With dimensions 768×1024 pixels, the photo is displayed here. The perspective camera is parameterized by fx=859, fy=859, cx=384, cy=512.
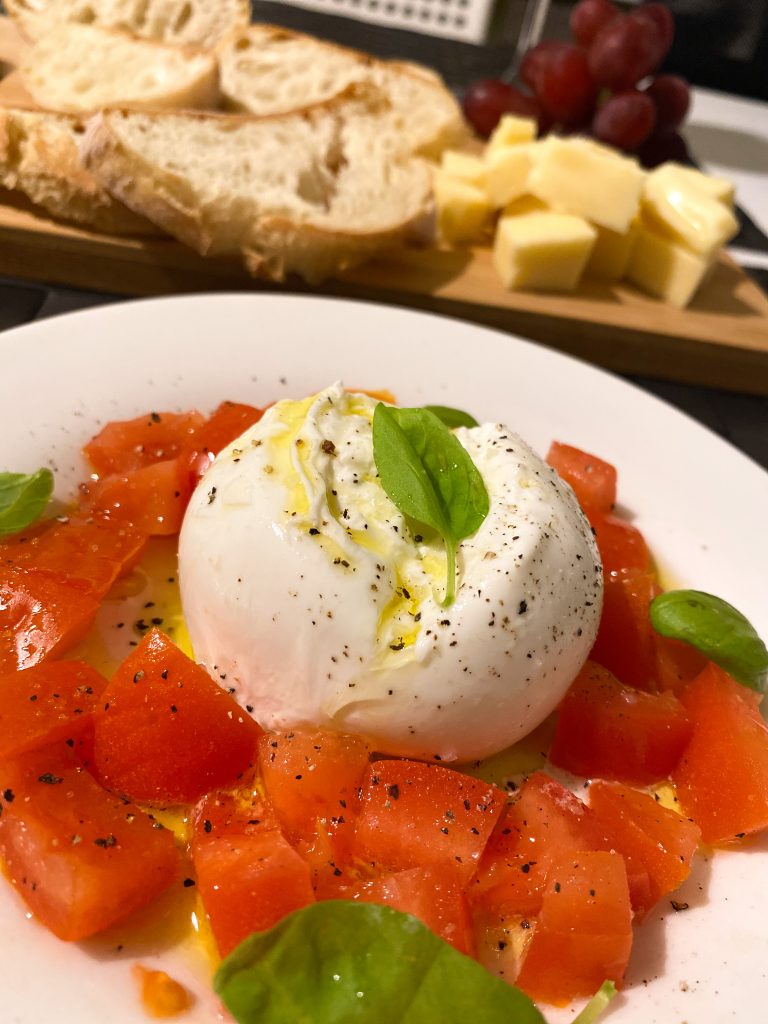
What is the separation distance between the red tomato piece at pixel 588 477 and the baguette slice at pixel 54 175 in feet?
5.57

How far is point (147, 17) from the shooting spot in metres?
4.00

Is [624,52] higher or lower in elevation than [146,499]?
higher

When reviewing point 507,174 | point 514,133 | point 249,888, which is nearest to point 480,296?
point 507,174

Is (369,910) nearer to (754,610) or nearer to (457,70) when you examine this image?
(754,610)

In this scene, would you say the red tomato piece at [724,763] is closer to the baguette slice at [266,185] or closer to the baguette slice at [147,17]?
the baguette slice at [266,185]

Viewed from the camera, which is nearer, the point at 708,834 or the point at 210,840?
the point at 210,840

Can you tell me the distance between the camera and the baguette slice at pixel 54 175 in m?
2.91

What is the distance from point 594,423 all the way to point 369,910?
5.63 ft

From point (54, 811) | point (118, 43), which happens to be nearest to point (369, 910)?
point (54, 811)

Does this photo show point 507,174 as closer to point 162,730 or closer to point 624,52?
point 624,52

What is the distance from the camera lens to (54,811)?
4.59ft

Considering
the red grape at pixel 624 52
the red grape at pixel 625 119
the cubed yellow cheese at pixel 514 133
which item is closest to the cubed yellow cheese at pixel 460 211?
the cubed yellow cheese at pixel 514 133

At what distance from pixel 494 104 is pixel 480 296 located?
5.06 ft

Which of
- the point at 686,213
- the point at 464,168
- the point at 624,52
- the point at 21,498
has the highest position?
the point at 624,52
